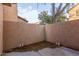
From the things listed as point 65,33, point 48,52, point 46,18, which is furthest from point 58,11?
point 48,52

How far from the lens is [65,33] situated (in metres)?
2.34

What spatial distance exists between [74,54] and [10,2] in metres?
1.41

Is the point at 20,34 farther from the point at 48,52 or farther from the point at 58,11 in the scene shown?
the point at 58,11

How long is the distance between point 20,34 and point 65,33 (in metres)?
0.78

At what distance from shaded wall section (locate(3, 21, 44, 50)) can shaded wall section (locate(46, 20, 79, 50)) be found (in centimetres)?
16

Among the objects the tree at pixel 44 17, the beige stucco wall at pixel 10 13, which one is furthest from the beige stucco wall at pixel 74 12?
the beige stucco wall at pixel 10 13

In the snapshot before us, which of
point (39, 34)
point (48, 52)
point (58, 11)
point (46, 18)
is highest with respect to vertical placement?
point (58, 11)

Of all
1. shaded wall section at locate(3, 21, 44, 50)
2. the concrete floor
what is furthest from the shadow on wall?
the concrete floor

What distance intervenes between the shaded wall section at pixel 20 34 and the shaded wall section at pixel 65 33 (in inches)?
6.2

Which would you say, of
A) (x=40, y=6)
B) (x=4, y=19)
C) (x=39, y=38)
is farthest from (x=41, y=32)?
(x=4, y=19)

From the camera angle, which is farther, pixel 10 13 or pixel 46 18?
pixel 46 18

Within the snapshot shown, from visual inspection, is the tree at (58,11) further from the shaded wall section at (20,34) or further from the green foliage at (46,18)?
the shaded wall section at (20,34)

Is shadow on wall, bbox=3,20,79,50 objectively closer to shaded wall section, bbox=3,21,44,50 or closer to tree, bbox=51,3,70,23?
shaded wall section, bbox=3,21,44,50

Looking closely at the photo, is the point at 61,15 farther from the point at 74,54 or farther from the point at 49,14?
the point at 74,54
